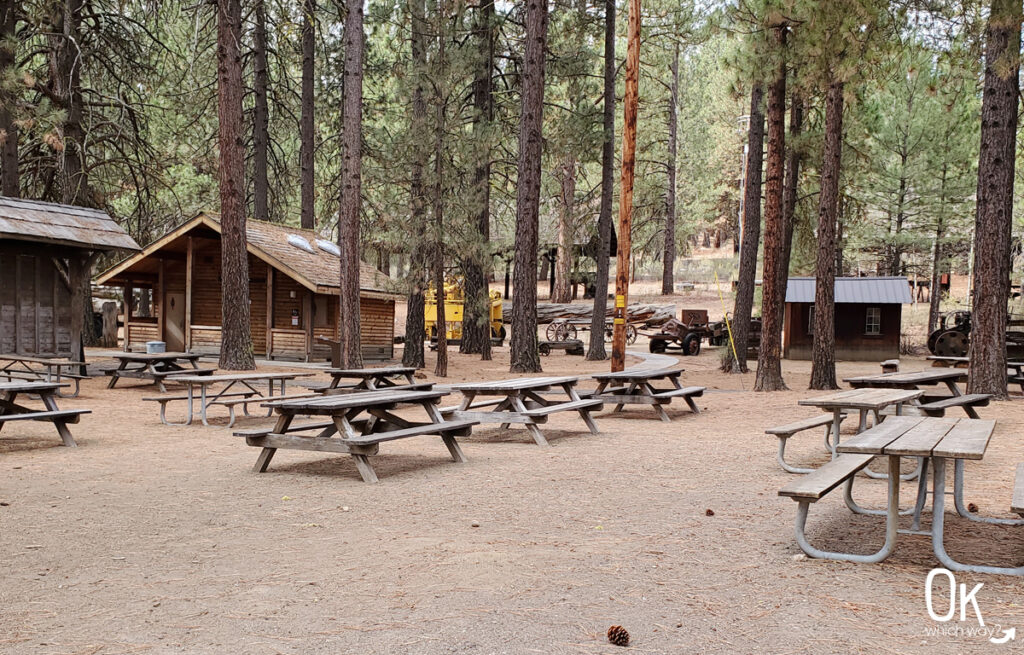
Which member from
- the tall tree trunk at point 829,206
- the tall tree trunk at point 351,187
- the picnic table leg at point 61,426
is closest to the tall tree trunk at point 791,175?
the tall tree trunk at point 829,206

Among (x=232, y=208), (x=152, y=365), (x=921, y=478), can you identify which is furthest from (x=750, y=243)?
(x=921, y=478)

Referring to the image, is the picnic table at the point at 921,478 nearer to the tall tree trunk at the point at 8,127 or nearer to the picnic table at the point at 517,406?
the picnic table at the point at 517,406

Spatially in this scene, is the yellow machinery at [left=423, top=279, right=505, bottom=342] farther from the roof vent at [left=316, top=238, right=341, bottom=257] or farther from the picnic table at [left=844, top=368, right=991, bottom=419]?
the picnic table at [left=844, top=368, right=991, bottom=419]

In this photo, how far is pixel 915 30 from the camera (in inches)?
537

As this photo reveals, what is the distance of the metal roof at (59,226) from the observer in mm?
14570

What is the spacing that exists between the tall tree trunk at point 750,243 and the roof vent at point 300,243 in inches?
467

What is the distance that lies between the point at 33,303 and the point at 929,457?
15225mm

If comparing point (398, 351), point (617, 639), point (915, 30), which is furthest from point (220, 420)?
point (398, 351)

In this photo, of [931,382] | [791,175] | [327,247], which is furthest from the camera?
[327,247]

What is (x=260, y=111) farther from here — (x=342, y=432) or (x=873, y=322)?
(x=342, y=432)

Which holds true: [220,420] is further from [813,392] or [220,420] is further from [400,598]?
[813,392]

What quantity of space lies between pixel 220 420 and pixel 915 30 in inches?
463

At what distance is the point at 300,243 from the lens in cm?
2538

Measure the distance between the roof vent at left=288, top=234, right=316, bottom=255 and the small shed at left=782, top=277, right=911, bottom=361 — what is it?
1529cm
